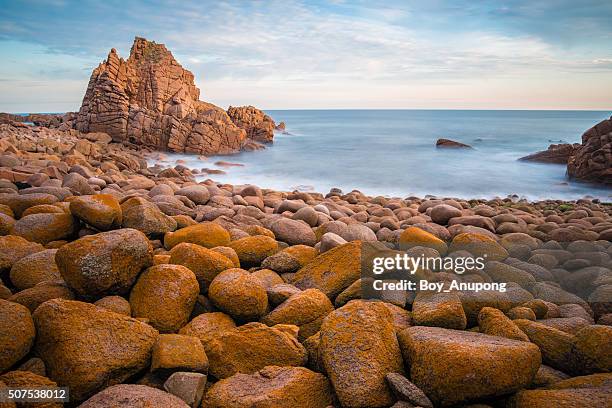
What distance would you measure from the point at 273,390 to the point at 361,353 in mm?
581

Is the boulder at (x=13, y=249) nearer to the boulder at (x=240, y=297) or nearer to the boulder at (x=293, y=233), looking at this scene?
the boulder at (x=240, y=297)

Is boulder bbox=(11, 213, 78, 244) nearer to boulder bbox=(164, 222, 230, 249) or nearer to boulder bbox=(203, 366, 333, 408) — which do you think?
boulder bbox=(164, 222, 230, 249)

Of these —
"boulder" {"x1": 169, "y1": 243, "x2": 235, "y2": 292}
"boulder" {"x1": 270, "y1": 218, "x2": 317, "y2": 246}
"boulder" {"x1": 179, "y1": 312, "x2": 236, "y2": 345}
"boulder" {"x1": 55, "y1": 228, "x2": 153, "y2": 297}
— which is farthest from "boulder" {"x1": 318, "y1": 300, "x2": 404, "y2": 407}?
"boulder" {"x1": 270, "y1": 218, "x2": 317, "y2": 246}

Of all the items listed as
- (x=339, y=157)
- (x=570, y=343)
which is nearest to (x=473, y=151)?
(x=339, y=157)

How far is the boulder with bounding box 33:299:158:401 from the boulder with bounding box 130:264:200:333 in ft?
1.13

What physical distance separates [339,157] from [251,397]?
23939 millimetres

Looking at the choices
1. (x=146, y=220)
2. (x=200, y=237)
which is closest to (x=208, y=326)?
(x=200, y=237)

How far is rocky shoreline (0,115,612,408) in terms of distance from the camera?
8.21 feet

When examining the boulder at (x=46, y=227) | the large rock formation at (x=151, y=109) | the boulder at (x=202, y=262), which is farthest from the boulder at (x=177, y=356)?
the large rock formation at (x=151, y=109)

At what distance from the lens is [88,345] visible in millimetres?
2703

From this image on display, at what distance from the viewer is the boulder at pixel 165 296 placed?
328 centimetres

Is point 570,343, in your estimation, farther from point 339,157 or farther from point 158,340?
point 339,157

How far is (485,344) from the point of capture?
8.43ft

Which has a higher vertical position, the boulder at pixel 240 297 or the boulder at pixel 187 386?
the boulder at pixel 240 297
